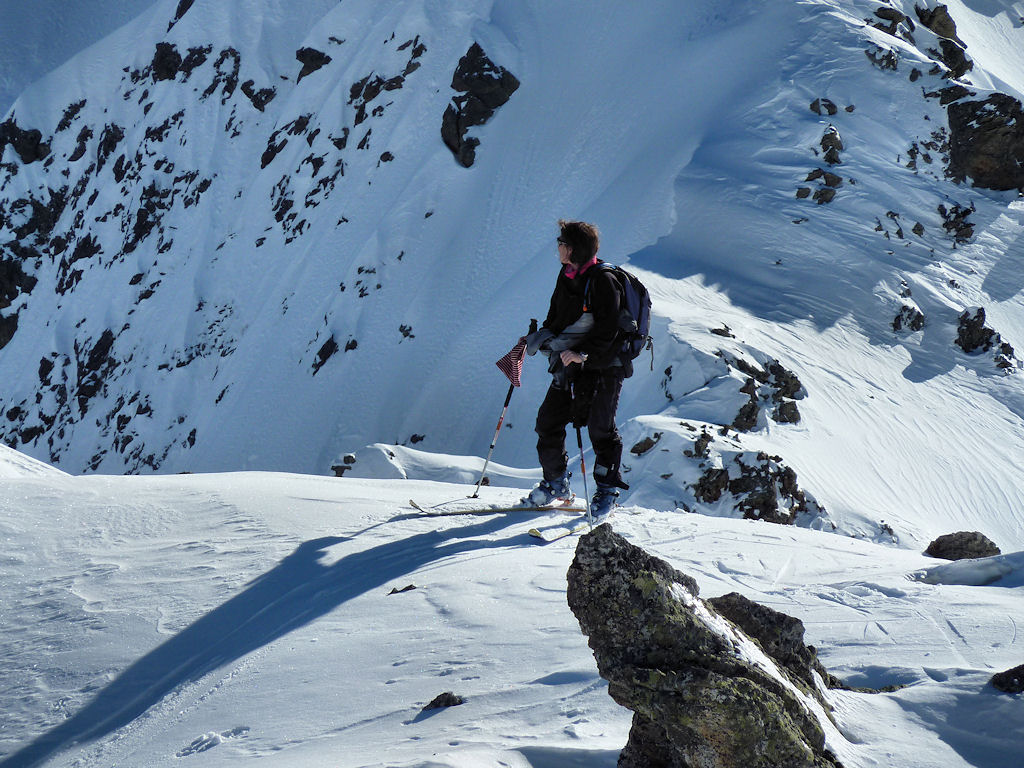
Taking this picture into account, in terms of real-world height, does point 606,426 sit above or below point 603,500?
above

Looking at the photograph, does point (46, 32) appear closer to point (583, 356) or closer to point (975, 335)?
point (975, 335)

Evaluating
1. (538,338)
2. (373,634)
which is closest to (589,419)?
(538,338)

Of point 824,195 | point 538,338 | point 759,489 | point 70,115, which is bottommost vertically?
point 759,489

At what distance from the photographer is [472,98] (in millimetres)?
23734

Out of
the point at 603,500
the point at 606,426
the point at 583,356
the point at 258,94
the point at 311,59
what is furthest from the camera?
the point at 258,94

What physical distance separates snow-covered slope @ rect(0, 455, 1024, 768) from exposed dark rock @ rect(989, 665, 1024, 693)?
0.04 meters

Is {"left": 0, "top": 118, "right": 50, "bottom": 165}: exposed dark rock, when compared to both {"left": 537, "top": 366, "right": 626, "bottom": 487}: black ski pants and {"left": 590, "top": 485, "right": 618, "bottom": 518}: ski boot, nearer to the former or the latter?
{"left": 537, "top": 366, "right": 626, "bottom": 487}: black ski pants

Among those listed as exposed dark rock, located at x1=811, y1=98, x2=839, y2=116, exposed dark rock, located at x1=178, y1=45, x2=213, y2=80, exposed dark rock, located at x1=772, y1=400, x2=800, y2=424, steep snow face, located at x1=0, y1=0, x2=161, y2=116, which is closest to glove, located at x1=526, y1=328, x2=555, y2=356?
exposed dark rock, located at x1=772, y1=400, x2=800, y2=424

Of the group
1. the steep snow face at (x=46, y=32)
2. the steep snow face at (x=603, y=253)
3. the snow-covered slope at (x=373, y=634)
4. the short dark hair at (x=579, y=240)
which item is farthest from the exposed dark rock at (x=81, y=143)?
the short dark hair at (x=579, y=240)

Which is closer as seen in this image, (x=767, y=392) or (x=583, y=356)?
(x=583, y=356)

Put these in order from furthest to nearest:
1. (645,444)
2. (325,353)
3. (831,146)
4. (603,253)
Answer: (325,353)
(831,146)
(603,253)
(645,444)

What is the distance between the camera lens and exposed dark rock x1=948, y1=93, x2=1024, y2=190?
64.4 ft

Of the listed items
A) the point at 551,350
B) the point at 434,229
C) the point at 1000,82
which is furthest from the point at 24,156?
Result: the point at 551,350

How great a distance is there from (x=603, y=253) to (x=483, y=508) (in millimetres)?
12076
